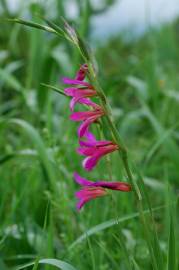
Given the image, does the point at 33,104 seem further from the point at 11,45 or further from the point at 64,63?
the point at 11,45

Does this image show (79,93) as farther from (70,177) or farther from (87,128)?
(70,177)

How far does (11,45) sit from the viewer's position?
4141 millimetres

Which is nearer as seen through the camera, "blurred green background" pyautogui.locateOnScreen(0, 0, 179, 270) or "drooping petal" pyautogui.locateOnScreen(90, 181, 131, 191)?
"drooping petal" pyautogui.locateOnScreen(90, 181, 131, 191)

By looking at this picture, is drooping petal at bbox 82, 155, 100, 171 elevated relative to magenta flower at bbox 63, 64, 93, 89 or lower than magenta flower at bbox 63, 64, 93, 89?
lower

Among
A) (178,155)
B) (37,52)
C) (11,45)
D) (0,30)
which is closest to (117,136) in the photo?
(178,155)

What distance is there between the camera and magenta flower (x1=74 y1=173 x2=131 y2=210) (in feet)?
2.92

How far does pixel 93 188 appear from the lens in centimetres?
94

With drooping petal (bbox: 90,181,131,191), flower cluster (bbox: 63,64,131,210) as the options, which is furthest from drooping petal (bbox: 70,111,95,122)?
drooping petal (bbox: 90,181,131,191)

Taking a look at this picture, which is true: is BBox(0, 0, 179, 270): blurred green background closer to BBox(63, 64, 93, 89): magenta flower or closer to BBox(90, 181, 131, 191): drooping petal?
BBox(90, 181, 131, 191): drooping petal

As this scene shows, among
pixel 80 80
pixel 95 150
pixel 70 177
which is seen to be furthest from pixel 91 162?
pixel 70 177

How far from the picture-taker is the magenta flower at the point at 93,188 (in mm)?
889

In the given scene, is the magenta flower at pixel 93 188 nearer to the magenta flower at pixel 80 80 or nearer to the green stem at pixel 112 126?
the green stem at pixel 112 126

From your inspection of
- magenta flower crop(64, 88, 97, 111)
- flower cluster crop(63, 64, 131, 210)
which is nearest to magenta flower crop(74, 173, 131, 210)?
flower cluster crop(63, 64, 131, 210)

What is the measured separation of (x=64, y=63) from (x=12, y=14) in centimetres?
181
